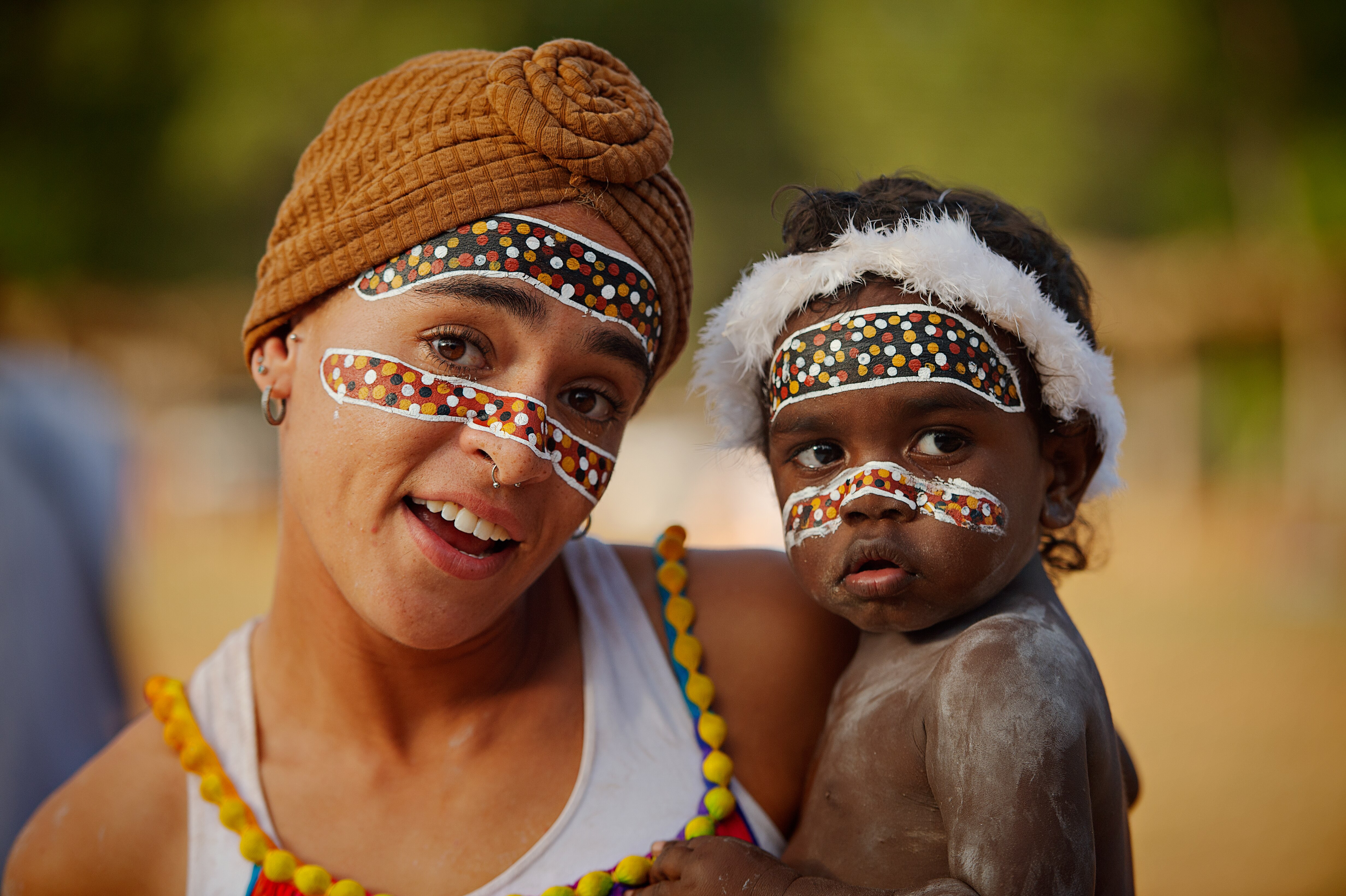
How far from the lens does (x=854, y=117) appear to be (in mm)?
17062

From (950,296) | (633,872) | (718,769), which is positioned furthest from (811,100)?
(633,872)

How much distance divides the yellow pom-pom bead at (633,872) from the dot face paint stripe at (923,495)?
2.34 feet

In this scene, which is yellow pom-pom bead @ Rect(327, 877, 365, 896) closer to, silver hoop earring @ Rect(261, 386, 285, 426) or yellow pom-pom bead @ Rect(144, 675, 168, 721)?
yellow pom-pom bead @ Rect(144, 675, 168, 721)

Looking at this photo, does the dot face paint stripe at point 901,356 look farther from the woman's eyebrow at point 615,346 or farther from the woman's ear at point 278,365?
the woman's ear at point 278,365

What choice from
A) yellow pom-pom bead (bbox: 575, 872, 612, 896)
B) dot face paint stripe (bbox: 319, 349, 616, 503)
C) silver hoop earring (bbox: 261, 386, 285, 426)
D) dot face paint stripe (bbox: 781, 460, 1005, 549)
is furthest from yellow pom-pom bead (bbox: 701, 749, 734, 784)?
silver hoop earring (bbox: 261, 386, 285, 426)

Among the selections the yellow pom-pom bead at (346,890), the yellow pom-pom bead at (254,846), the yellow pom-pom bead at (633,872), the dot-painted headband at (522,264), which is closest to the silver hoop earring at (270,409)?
the dot-painted headband at (522,264)

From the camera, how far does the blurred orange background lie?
13.6m

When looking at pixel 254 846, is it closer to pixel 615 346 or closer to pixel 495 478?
pixel 495 478

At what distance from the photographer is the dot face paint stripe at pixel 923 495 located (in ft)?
5.99

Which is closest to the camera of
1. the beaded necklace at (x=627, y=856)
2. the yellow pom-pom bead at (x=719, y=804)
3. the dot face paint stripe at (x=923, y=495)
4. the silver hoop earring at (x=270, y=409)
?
the dot face paint stripe at (x=923, y=495)

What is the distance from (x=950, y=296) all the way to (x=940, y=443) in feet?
0.88

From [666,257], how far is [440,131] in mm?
514

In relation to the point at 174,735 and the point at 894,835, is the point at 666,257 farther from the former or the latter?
the point at 174,735

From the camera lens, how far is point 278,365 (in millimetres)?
2211
